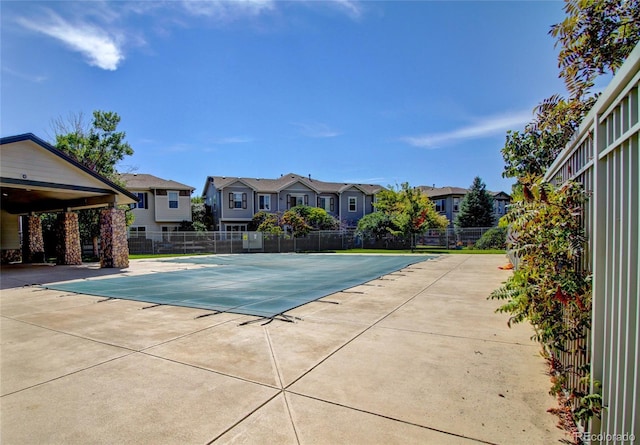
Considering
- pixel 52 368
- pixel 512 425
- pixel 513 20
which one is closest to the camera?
pixel 512 425

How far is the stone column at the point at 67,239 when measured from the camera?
16.2 metres

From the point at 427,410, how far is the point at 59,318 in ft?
20.6

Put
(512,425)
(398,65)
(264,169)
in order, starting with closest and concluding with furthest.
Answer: (512,425), (398,65), (264,169)

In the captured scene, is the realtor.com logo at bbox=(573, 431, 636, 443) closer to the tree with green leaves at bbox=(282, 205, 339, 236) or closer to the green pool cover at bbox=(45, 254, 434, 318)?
the green pool cover at bbox=(45, 254, 434, 318)

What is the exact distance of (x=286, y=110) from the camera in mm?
17641

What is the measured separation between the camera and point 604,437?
6.05 ft

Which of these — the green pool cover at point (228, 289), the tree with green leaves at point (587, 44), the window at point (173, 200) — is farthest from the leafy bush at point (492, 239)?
the window at point (173, 200)

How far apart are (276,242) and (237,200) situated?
6.77 meters

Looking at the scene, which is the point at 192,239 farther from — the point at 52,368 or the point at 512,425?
the point at 512,425

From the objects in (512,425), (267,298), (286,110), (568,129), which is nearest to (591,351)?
(512,425)

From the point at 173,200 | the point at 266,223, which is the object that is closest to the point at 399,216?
the point at 266,223

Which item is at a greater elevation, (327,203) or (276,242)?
(327,203)

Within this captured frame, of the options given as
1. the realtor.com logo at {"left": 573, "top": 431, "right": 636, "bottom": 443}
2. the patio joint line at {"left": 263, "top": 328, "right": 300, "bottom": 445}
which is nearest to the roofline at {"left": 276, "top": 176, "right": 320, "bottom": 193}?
the patio joint line at {"left": 263, "top": 328, "right": 300, "bottom": 445}

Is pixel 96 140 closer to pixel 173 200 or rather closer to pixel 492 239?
pixel 173 200
